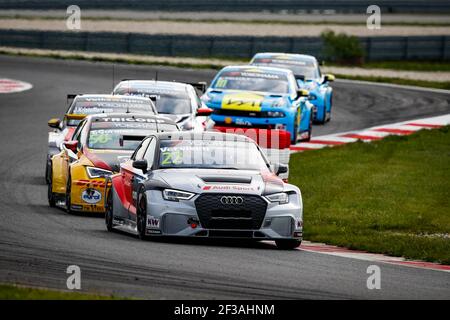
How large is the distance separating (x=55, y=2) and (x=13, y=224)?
4181 centimetres

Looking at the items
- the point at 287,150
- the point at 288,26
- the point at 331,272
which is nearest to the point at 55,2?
the point at 288,26

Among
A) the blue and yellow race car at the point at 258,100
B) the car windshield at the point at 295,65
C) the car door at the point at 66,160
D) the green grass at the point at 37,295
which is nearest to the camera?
the green grass at the point at 37,295

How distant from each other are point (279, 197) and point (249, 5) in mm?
46767

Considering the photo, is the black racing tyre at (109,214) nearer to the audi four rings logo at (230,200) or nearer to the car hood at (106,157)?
the car hood at (106,157)

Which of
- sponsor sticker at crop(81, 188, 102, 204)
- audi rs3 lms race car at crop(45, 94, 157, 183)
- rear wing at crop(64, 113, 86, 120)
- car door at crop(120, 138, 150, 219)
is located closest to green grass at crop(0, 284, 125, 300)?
car door at crop(120, 138, 150, 219)

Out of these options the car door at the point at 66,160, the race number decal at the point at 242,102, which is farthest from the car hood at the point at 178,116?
the car door at the point at 66,160

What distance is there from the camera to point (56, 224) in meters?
15.3

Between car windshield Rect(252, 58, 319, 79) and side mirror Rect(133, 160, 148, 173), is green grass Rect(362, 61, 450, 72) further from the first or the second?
side mirror Rect(133, 160, 148, 173)

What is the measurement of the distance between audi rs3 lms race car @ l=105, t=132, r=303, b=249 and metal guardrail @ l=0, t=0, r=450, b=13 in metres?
41.7

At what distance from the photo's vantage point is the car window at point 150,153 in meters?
14.7

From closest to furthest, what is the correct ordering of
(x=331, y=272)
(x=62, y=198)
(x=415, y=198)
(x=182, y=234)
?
(x=331, y=272) < (x=182, y=234) < (x=62, y=198) < (x=415, y=198)

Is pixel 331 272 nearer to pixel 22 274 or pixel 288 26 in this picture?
pixel 22 274

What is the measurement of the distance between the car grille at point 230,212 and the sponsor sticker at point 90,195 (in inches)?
134

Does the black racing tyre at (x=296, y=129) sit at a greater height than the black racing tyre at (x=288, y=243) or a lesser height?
→ lesser
